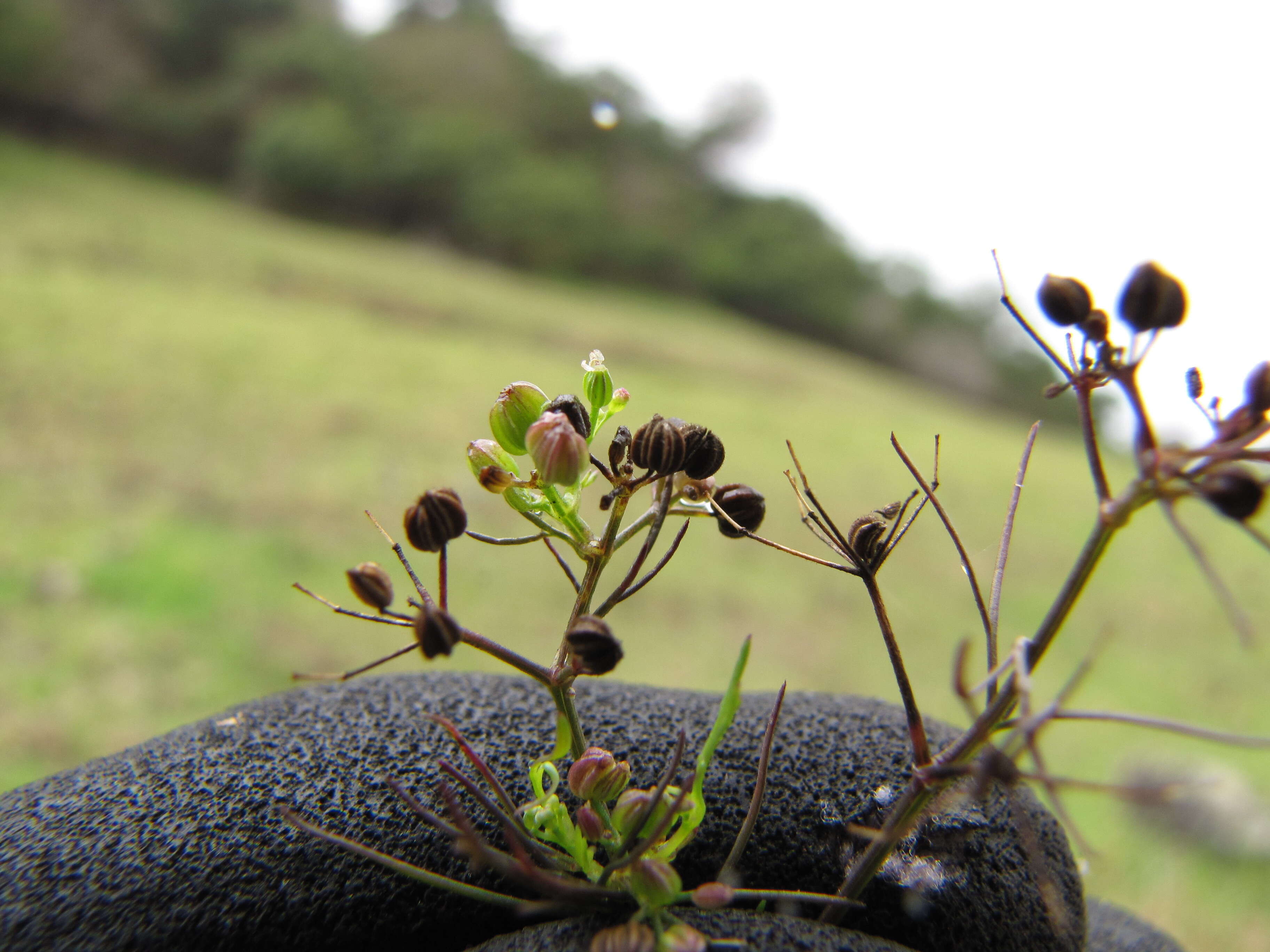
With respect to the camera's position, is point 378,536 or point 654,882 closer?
point 654,882

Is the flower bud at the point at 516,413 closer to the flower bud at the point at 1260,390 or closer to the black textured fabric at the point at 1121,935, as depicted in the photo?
the flower bud at the point at 1260,390

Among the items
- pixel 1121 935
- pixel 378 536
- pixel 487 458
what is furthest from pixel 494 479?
pixel 378 536

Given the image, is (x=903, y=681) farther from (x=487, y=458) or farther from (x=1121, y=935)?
(x=1121, y=935)

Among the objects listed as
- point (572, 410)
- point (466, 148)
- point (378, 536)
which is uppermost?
point (466, 148)

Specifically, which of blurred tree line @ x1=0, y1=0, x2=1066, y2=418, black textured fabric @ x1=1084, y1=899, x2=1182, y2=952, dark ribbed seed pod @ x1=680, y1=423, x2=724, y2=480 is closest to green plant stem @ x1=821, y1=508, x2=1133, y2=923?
dark ribbed seed pod @ x1=680, y1=423, x2=724, y2=480

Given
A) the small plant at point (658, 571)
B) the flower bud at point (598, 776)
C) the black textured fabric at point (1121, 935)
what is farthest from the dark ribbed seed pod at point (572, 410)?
the black textured fabric at point (1121, 935)

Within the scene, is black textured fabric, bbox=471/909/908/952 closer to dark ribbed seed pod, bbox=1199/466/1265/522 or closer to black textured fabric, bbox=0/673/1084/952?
black textured fabric, bbox=0/673/1084/952

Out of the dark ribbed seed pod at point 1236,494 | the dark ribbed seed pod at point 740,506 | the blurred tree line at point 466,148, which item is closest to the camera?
the dark ribbed seed pod at point 1236,494
